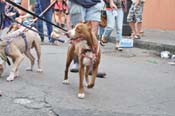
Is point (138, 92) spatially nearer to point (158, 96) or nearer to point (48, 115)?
point (158, 96)

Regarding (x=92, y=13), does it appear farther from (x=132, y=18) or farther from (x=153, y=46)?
(x=132, y=18)

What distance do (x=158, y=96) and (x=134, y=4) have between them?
6.81m

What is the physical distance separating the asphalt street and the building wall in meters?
6.59

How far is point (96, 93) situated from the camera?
6.55 metres

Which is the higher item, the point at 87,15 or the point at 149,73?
the point at 87,15

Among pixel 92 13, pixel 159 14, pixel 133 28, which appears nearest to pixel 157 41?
pixel 133 28

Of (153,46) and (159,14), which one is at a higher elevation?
(159,14)

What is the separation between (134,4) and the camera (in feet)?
43.2

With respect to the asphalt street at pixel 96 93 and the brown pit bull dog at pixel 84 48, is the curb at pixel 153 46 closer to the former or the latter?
the asphalt street at pixel 96 93

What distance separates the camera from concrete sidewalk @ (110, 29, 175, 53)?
11816 millimetres

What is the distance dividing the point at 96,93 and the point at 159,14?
985cm

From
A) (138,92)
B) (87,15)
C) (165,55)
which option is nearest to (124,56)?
(165,55)

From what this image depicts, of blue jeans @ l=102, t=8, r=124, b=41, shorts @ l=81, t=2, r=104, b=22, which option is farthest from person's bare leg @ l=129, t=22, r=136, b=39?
shorts @ l=81, t=2, r=104, b=22

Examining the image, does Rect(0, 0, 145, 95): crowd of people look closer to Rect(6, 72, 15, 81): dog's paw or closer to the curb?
the curb
